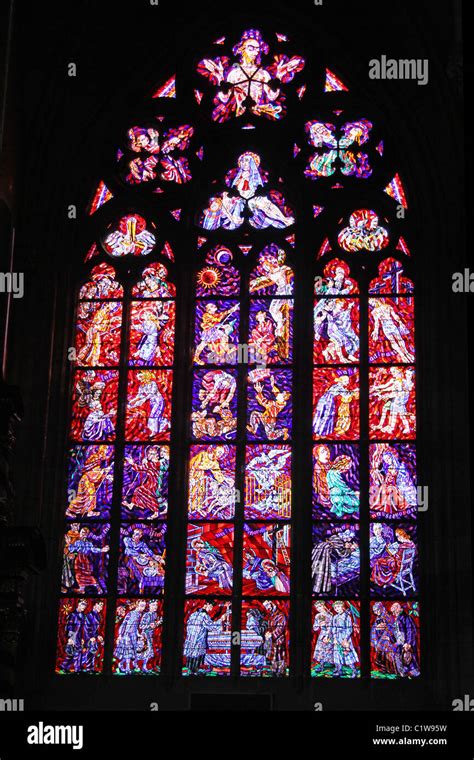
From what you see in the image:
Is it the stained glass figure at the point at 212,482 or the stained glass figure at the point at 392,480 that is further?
the stained glass figure at the point at 212,482

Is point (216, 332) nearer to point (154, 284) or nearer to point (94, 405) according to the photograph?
point (154, 284)

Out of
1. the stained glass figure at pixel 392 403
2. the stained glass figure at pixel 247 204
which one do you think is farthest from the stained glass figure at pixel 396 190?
the stained glass figure at pixel 392 403

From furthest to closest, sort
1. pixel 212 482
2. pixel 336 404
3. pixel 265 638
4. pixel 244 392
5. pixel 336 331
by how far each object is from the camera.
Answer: pixel 336 331, pixel 244 392, pixel 336 404, pixel 212 482, pixel 265 638

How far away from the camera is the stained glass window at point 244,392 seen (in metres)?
12.6

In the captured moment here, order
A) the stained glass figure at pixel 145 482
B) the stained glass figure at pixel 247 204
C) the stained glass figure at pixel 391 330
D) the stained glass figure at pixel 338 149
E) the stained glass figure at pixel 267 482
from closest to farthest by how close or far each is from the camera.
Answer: the stained glass figure at pixel 267 482, the stained glass figure at pixel 145 482, the stained glass figure at pixel 391 330, the stained glass figure at pixel 247 204, the stained glass figure at pixel 338 149

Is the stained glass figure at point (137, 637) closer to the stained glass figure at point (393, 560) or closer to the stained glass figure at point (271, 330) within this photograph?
the stained glass figure at point (393, 560)

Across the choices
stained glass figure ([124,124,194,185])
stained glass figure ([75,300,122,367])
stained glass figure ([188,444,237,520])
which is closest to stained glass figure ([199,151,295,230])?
stained glass figure ([124,124,194,185])

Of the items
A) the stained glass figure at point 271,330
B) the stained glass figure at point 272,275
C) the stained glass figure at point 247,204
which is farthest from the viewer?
the stained glass figure at point 247,204

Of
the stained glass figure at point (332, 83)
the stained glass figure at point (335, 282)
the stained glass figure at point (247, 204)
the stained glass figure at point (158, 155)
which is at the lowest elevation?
the stained glass figure at point (335, 282)

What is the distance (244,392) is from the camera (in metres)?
13.3

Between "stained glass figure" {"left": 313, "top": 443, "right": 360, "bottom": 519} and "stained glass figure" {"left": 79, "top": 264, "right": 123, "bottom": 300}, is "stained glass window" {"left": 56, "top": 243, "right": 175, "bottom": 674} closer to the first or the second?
"stained glass figure" {"left": 79, "top": 264, "right": 123, "bottom": 300}

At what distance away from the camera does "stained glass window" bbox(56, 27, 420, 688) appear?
12.6m

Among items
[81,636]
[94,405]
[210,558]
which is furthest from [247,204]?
[81,636]

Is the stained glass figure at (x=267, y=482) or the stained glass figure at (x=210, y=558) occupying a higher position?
the stained glass figure at (x=267, y=482)
